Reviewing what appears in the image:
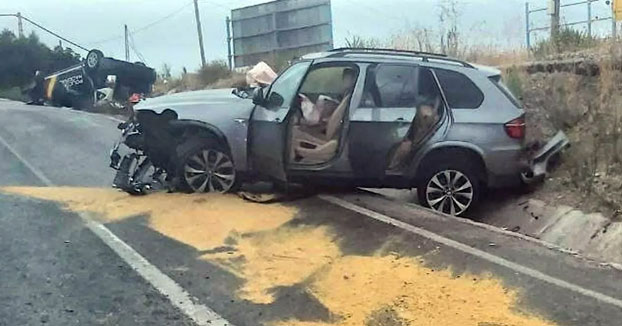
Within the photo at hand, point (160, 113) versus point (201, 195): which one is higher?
point (160, 113)

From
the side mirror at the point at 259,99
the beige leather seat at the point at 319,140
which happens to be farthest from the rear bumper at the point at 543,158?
the side mirror at the point at 259,99

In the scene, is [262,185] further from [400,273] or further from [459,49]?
[459,49]

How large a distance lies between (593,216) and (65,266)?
16.5 ft

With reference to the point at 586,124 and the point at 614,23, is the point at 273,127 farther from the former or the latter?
Answer: the point at 614,23

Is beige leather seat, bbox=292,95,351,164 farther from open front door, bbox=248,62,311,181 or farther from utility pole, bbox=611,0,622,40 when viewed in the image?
utility pole, bbox=611,0,622,40

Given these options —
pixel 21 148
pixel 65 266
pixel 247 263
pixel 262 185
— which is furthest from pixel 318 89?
pixel 21 148

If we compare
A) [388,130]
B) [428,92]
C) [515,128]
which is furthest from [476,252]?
[428,92]

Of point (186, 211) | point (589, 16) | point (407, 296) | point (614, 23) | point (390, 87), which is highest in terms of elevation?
point (589, 16)

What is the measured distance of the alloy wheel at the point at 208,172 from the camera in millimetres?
10062

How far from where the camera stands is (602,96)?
448 inches

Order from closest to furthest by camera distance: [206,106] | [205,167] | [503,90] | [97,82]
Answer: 1. [503,90]
2. [205,167]
3. [206,106]
4. [97,82]

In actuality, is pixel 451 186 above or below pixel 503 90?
below

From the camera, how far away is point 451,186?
9.72 meters

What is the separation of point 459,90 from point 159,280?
4.51 meters
